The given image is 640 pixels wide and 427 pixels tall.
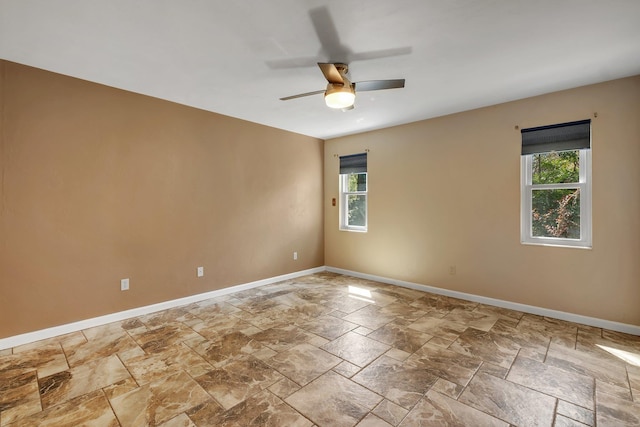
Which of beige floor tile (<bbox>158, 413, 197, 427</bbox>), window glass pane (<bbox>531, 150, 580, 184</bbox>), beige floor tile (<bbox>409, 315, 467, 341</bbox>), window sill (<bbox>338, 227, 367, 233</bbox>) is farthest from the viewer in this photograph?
window sill (<bbox>338, 227, 367, 233</bbox>)

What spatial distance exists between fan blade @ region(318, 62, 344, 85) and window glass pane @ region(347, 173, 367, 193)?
2870 mm

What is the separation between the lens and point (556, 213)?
11.5 ft

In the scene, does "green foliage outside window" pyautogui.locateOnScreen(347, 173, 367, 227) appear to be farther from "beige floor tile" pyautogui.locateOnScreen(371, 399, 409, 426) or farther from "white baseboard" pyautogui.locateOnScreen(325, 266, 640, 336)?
"beige floor tile" pyautogui.locateOnScreen(371, 399, 409, 426)

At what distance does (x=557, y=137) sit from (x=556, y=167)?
353mm

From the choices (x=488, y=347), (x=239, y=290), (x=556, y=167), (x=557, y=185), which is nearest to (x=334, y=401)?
(x=488, y=347)

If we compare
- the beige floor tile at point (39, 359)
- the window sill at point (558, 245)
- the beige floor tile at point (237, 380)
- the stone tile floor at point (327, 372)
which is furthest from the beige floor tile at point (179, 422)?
the window sill at point (558, 245)

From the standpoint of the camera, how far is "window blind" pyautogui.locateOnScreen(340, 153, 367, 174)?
524 cm

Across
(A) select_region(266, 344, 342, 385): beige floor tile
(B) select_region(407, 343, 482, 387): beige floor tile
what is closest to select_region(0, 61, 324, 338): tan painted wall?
(A) select_region(266, 344, 342, 385): beige floor tile

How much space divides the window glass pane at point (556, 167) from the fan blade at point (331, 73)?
9.01 ft

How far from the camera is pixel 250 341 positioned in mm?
2859

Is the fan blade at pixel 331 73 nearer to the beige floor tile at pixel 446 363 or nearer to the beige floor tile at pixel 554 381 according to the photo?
the beige floor tile at pixel 446 363


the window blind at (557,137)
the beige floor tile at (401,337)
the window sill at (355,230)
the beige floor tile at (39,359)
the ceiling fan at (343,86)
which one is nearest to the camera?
the beige floor tile at (39,359)

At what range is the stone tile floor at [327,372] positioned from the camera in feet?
6.12

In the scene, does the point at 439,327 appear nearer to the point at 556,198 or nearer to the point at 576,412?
the point at 576,412
